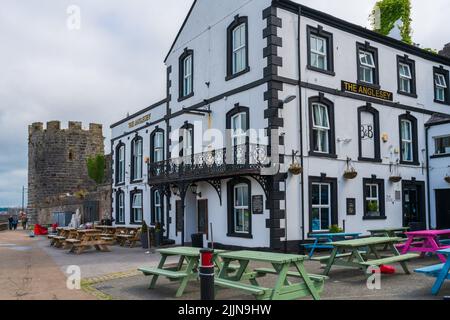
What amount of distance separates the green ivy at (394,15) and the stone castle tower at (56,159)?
85.6ft

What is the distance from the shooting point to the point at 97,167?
41.8 m

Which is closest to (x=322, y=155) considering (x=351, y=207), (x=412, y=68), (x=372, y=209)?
(x=351, y=207)

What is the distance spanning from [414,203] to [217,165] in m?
9.11

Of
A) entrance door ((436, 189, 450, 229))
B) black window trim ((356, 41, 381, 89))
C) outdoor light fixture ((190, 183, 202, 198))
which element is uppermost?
black window trim ((356, 41, 381, 89))

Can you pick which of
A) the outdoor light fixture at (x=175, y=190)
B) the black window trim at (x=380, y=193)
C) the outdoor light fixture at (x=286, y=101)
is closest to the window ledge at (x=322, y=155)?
the black window trim at (x=380, y=193)

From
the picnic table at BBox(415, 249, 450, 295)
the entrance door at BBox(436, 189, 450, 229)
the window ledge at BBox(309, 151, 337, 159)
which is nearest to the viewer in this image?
the picnic table at BBox(415, 249, 450, 295)

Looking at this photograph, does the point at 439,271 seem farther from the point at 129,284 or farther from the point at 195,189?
the point at 195,189

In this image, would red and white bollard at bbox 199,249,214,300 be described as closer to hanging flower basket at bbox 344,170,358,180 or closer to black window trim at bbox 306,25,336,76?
hanging flower basket at bbox 344,170,358,180

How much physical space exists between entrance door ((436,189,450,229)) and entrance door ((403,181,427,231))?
2.32 feet

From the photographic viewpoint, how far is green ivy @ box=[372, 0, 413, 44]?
102 ft

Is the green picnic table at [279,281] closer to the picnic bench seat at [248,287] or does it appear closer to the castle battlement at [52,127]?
the picnic bench seat at [248,287]

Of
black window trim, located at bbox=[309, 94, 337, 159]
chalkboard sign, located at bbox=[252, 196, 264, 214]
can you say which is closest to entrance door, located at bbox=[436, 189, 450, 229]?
black window trim, located at bbox=[309, 94, 337, 159]
